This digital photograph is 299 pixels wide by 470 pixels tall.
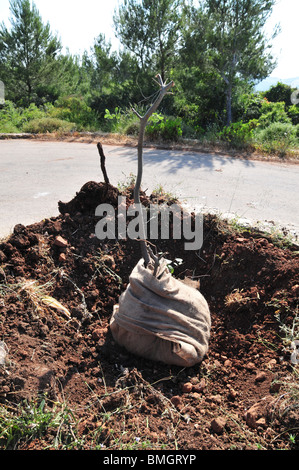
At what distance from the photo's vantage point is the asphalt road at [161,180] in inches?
169

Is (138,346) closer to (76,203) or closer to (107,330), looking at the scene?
(107,330)

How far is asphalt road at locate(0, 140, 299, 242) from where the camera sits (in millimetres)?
4281

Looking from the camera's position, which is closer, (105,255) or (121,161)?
(105,255)

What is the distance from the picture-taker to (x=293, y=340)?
224cm

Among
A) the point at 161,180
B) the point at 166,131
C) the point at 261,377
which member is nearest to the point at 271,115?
the point at 166,131

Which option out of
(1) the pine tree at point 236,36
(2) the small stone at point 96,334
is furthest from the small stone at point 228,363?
(1) the pine tree at point 236,36

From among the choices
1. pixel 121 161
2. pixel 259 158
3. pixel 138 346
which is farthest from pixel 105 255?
pixel 259 158

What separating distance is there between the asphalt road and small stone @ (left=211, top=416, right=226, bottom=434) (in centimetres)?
198

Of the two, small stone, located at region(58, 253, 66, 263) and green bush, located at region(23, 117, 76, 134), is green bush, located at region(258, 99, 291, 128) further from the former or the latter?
small stone, located at region(58, 253, 66, 263)

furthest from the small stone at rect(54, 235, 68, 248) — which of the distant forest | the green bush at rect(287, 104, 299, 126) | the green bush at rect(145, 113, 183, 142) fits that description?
the green bush at rect(287, 104, 299, 126)

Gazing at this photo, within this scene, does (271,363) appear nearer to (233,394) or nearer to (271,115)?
(233,394)

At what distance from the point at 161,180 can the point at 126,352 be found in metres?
3.82

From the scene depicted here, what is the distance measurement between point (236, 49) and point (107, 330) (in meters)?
9.70

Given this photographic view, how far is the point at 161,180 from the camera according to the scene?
5750 mm
